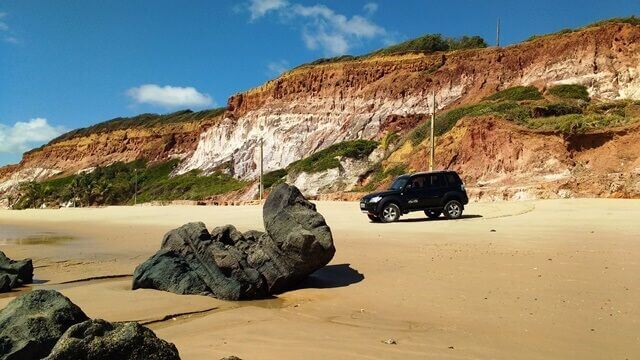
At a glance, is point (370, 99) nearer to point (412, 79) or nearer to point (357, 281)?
point (412, 79)

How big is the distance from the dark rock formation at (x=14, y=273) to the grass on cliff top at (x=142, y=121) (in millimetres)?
85557

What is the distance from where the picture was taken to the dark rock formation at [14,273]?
9.44 m

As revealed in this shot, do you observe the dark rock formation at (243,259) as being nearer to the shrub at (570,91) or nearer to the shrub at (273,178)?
the shrub at (570,91)

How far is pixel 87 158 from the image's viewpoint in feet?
348

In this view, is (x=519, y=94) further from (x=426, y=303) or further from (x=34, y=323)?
(x=34, y=323)

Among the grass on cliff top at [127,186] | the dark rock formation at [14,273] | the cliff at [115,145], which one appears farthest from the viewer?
the cliff at [115,145]

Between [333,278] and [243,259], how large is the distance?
1.70 meters

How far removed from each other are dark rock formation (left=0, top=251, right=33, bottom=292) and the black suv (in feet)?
39.4

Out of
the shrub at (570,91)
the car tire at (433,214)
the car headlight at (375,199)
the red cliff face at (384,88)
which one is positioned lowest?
the car tire at (433,214)

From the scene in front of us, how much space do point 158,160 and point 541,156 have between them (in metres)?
73.1

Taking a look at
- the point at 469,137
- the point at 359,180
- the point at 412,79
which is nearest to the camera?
the point at 469,137

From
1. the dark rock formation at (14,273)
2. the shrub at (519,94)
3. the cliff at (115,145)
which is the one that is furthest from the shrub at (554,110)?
the cliff at (115,145)

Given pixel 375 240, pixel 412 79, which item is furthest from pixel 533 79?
pixel 375 240

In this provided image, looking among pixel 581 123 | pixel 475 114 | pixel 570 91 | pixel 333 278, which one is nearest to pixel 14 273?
pixel 333 278
